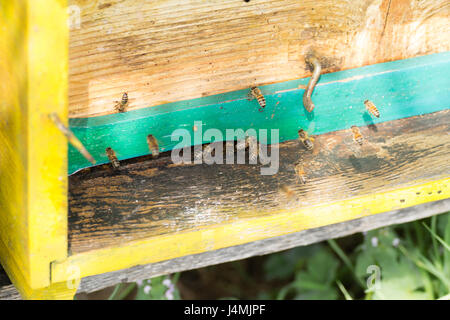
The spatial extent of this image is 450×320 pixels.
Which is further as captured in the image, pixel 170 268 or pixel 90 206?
pixel 170 268

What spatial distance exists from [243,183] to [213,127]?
29 cm

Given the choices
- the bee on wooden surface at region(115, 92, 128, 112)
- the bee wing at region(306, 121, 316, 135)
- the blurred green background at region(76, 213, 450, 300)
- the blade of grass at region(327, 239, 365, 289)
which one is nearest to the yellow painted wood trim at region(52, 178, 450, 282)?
the bee wing at region(306, 121, 316, 135)

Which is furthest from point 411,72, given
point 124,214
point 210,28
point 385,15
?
point 124,214

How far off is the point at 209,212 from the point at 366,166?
2.57 ft

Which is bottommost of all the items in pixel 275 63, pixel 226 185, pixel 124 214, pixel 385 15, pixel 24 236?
pixel 24 236

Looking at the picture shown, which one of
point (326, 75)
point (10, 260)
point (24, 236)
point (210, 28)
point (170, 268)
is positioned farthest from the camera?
point (170, 268)

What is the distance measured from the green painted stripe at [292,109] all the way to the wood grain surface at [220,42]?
43 mm

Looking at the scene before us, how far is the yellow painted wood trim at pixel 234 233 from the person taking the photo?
1.70m

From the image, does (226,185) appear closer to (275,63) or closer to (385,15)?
(275,63)

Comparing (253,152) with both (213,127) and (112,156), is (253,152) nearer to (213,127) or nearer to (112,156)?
(213,127)

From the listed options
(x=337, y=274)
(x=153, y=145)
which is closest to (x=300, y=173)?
(x=153, y=145)

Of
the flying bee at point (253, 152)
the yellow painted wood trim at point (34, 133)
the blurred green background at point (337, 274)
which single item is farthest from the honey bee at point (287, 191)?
the blurred green background at point (337, 274)

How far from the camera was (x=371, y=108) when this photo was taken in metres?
2.08

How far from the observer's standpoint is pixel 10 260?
1.88 metres
